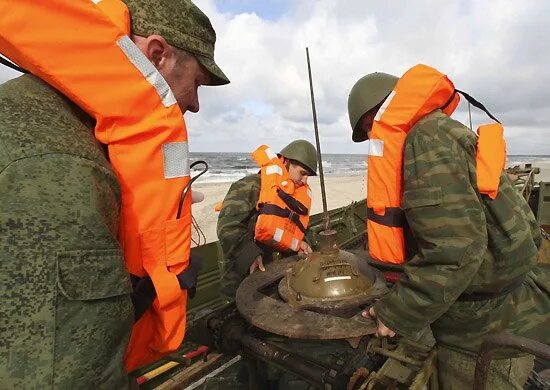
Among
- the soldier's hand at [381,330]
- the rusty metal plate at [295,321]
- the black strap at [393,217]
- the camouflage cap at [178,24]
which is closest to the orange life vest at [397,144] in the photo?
the black strap at [393,217]

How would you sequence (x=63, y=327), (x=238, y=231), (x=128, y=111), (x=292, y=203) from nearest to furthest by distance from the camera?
(x=63, y=327), (x=128, y=111), (x=238, y=231), (x=292, y=203)

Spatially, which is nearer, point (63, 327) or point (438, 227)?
point (63, 327)

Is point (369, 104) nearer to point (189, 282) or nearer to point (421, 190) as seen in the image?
point (421, 190)

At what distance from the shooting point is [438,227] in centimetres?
199

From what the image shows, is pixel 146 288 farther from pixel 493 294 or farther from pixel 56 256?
pixel 493 294

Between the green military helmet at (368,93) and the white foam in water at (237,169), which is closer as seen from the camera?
the green military helmet at (368,93)

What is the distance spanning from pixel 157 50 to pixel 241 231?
3230mm

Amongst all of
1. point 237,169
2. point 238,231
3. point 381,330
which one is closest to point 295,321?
point 381,330

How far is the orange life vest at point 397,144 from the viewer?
2.20 metres

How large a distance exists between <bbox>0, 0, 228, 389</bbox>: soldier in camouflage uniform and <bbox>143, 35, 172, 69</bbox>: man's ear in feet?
1.33

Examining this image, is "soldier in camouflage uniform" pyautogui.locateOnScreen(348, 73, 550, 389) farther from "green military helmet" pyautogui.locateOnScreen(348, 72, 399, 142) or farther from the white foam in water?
the white foam in water

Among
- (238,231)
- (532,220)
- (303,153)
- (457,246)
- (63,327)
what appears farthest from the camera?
(303,153)

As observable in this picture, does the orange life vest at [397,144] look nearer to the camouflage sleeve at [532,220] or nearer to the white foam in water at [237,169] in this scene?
the camouflage sleeve at [532,220]

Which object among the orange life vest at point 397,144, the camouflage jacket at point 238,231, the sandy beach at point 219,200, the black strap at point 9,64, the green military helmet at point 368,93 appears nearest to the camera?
the black strap at point 9,64
